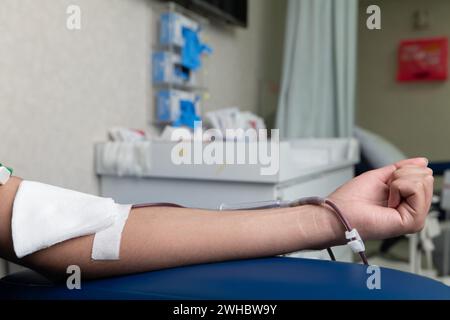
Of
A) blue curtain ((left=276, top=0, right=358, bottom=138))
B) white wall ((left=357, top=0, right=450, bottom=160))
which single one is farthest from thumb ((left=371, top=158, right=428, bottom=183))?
white wall ((left=357, top=0, right=450, bottom=160))

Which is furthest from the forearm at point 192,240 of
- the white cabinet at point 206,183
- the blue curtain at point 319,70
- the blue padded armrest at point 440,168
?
the blue padded armrest at point 440,168

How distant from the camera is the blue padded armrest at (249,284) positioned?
433 mm

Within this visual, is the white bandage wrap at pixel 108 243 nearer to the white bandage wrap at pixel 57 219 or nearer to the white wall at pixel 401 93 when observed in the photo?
the white bandage wrap at pixel 57 219

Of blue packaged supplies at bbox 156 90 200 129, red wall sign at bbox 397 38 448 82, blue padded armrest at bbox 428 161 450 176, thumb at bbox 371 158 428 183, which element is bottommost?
blue padded armrest at bbox 428 161 450 176

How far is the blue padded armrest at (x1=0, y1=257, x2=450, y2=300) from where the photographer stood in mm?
433

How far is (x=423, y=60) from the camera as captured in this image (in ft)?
10.6

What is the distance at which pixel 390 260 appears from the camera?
2371mm

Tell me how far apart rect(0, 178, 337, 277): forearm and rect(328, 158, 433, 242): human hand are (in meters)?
0.04

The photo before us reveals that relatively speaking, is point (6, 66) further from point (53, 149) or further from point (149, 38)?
point (149, 38)

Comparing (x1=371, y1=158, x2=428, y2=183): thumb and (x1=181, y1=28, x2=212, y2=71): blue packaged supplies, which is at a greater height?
(x1=181, y1=28, x2=212, y2=71): blue packaged supplies

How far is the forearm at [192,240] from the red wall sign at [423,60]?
3.01m

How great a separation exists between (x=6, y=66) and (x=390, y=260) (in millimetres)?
2038

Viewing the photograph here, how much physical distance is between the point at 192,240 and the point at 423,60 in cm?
314

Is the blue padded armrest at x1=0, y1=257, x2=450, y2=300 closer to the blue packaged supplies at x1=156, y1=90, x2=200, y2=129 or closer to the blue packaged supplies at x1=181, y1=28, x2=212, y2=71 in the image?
the blue packaged supplies at x1=156, y1=90, x2=200, y2=129
